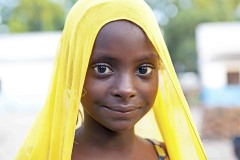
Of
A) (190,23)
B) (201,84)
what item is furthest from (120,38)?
(190,23)

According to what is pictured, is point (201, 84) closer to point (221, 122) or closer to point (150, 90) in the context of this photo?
point (221, 122)

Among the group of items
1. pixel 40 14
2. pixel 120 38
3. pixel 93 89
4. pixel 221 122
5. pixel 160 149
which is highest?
pixel 40 14

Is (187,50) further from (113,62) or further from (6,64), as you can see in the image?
(113,62)

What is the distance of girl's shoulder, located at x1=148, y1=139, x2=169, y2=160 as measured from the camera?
1.61 m

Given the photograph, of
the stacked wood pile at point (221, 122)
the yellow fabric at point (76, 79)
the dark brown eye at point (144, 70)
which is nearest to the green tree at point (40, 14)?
the stacked wood pile at point (221, 122)

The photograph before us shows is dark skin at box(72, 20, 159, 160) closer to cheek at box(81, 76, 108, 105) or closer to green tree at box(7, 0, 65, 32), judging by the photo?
cheek at box(81, 76, 108, 105)

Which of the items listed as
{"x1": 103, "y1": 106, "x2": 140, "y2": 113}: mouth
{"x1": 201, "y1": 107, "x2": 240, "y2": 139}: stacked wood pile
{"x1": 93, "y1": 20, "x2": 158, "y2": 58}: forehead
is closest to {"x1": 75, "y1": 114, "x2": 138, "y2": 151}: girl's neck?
{"x1": 103, "y1": 106, "x2": 140, "y2": 113}: mouth

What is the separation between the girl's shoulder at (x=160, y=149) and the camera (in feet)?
5.28

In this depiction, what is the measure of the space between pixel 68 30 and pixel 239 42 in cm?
1239

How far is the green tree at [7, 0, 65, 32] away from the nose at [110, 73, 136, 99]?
27.4m

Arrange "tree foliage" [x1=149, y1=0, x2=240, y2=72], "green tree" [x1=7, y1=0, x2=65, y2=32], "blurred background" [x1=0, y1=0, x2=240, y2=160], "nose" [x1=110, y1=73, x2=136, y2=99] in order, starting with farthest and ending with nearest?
"green tree" [x1=7, y1=0, x2=65, y2=32] → "tree foliage" [x1=149, y1=0, x2=240, y2=72] → "blurred background" [x1=0, y1=0, x2=240, y2=160] → "nose" [x1=110, y1=73, x2=136, y2=99]

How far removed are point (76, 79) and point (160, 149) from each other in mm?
472

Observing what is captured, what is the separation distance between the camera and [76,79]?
1358 millimetres

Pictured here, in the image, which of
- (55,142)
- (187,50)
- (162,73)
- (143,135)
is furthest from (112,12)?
(187,50)
